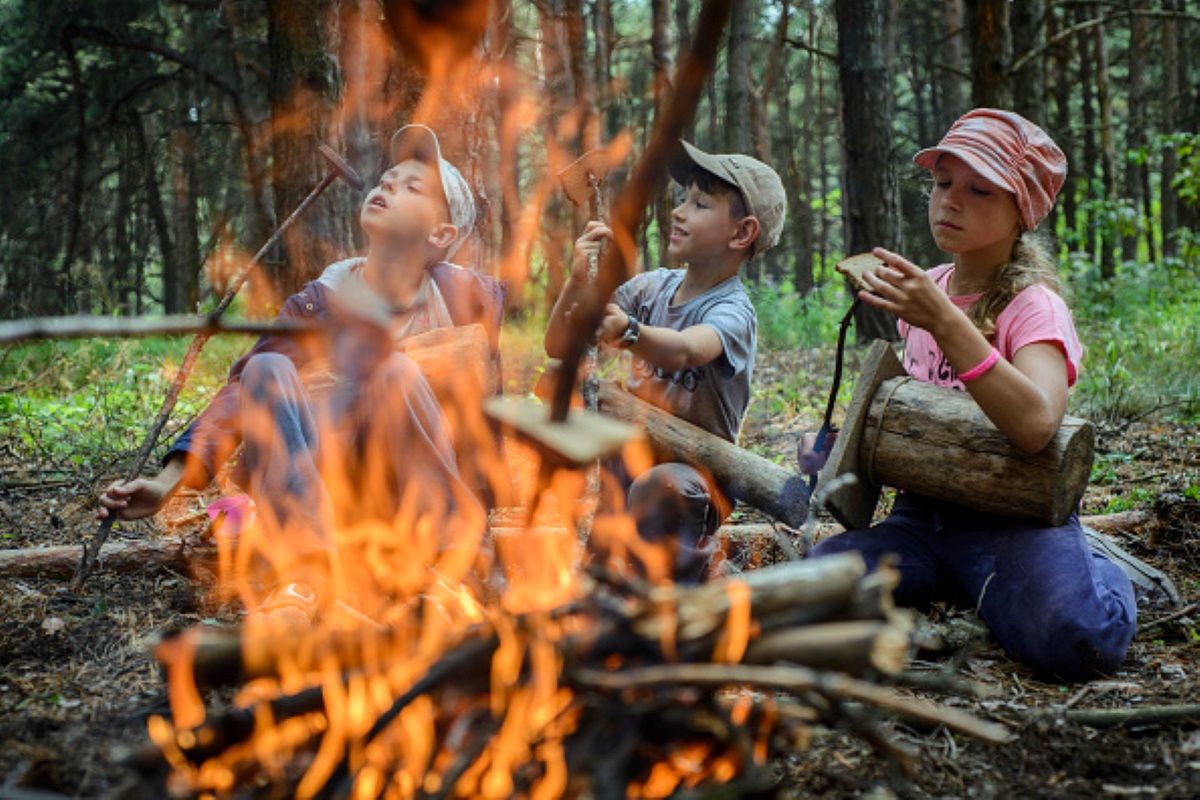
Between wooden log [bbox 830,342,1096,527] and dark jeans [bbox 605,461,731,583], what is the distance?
485 mm

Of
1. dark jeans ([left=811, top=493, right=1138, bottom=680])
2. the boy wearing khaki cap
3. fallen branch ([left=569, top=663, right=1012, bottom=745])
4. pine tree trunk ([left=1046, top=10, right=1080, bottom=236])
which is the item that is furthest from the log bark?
pine tree trunk ([left=1046, top=10, right=1080, bottom=236])

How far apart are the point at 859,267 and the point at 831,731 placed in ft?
4.60

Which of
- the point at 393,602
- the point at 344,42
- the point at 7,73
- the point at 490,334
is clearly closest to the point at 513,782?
the point at 393,602

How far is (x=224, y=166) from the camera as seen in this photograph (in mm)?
15828

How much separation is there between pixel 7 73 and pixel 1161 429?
12860mm

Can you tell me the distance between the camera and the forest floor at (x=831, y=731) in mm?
2131

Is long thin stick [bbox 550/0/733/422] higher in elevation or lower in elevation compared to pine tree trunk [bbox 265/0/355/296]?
lower

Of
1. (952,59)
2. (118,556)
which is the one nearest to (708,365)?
(118,556)

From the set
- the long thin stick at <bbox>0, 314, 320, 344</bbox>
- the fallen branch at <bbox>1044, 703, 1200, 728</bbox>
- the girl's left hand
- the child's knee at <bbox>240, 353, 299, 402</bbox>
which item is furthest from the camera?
the child's knee at <bbox>240, 353, 299, 402</bbox>

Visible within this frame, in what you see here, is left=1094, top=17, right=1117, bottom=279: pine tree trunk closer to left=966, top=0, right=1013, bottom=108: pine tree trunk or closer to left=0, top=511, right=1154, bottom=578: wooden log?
left=966, top=0, right=1013, bottom=108: pine tree trunk

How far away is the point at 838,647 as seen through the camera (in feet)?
5.96

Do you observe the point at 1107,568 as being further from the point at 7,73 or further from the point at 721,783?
the point at 7,73

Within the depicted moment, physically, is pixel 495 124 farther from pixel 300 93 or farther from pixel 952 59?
pixel 952 59

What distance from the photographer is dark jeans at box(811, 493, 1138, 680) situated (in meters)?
2.88
